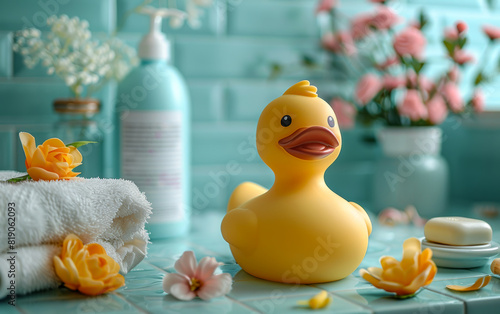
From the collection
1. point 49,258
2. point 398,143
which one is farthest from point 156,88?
point 398,143

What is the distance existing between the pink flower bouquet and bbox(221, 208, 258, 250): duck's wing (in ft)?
1.84

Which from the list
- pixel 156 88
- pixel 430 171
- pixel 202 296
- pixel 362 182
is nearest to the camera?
pixel 202 296

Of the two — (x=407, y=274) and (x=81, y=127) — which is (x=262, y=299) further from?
(x=81, y=127)

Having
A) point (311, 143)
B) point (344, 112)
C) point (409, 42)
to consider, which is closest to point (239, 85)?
point (344, 112)

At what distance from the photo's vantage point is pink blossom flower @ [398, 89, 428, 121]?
1.09 meters

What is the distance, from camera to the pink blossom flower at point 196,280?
1.90ft

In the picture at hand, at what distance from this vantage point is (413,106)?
3.56 feet

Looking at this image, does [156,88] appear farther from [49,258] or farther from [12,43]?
[49,258]

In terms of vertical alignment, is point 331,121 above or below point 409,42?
below

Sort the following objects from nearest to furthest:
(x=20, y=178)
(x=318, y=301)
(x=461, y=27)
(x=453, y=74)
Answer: (x=318, y=301), (x=20, y=178), (x=461, y=27), (x=453, y=74)

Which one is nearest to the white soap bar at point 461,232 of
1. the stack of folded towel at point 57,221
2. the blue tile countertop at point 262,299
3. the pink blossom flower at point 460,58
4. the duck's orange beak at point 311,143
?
the blue tile countertop at point 262,299

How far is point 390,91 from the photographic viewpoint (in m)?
1.14

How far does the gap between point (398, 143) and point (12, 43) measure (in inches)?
27.4

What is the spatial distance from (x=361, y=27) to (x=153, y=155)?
0.49m
